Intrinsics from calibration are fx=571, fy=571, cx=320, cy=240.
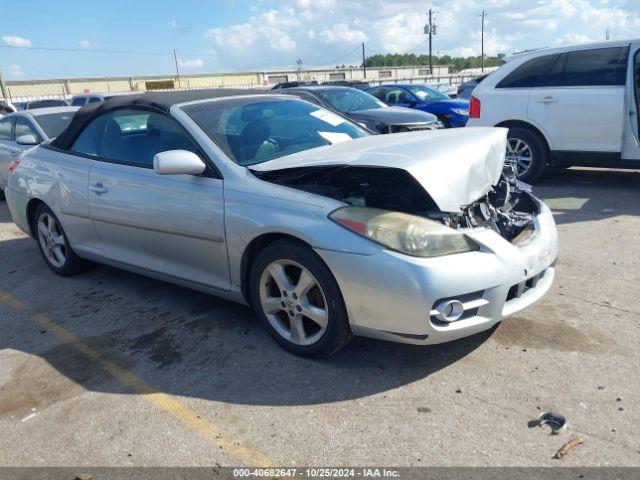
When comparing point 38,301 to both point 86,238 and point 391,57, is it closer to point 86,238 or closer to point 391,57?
point 86,238

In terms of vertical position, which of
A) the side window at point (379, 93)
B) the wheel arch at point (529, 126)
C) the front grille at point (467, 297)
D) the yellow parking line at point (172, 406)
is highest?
the side window at point (379, 93)

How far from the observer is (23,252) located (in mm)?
6438

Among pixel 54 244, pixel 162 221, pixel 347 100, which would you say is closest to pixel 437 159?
pixel 162 221

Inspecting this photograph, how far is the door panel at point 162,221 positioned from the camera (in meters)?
3.75

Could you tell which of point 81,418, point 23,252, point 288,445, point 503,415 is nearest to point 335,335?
point 288,445

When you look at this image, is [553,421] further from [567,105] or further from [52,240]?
[567,105]

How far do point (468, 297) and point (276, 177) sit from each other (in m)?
1.38

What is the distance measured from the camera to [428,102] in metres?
14.1

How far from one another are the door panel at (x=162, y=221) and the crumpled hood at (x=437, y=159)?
0.47 metres

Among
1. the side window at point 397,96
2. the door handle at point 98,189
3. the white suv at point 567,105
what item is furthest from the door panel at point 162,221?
the side window at point 397,96

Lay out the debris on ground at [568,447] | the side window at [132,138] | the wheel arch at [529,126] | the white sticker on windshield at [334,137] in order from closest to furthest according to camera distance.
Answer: the debris on ground at [568,447], the side window at [132,138], the white sticker on windshield at [334,137], the wheel arch at [529,126]

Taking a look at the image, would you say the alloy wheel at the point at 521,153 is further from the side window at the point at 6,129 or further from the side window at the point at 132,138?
the side window at the point at 6,129

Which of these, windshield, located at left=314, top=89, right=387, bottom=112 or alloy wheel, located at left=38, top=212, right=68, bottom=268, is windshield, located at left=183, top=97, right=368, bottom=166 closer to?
alloy wheel, located at left=38, top=212, right=68, bottom=268

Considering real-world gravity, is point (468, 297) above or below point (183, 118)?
below
